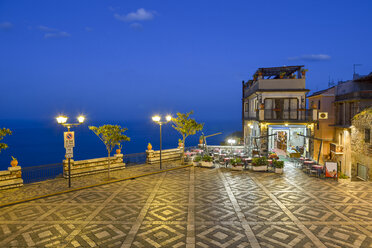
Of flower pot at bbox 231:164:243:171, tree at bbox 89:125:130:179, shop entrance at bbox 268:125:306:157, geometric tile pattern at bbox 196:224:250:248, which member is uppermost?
tree at bbox 89:125:130:179

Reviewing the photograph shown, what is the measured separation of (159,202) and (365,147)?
61.1 feet

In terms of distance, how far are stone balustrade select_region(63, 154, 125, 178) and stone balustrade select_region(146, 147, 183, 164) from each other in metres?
2.63

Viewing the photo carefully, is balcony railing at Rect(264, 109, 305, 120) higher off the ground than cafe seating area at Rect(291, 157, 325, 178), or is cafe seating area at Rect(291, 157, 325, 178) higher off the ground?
balcony railing at Rect(264, 109, 305, 120)

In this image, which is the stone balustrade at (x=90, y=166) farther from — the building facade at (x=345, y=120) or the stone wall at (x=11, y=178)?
the building facade at (x=345, y=120)

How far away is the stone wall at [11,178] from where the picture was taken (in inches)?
519

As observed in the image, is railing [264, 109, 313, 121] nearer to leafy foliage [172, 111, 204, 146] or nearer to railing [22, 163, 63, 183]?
leafy foliage [172, 111, 204, 146]

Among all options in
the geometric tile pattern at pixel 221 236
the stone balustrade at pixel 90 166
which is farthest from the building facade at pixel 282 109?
the geometric tile pattern at pixel 221 236

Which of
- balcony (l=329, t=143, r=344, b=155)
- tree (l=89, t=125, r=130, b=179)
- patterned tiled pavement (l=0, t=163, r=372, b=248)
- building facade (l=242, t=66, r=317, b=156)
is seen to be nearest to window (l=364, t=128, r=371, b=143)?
building facade (l=242, t=66, r=317, b=156)

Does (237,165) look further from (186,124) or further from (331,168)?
(331,168)

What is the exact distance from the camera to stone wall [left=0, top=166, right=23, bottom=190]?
1317 centimetres

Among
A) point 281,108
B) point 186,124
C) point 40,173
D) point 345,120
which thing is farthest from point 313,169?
point 40,173

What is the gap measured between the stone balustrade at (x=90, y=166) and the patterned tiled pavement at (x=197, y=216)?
322 centimetres

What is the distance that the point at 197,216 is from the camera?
9.55m

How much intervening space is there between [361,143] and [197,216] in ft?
61.0
